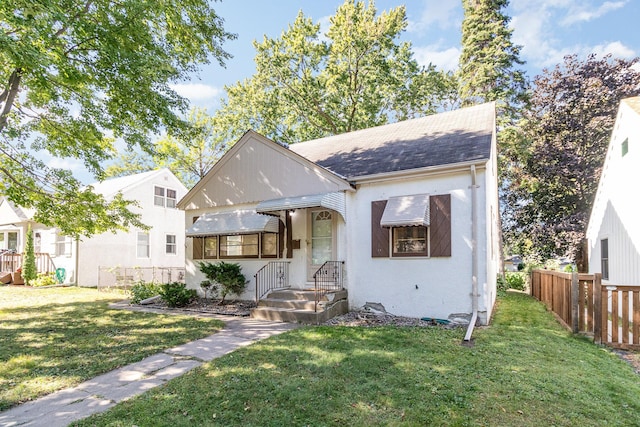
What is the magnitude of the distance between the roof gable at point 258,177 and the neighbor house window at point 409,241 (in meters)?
1.89

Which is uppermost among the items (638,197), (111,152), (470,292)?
(111,152)

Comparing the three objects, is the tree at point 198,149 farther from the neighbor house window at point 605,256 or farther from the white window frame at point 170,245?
the neighbor house window at point 605,256

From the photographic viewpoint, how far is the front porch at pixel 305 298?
8297mm

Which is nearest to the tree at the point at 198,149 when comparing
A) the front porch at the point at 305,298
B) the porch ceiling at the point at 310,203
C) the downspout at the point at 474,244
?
the porch ceiling at the point at 310,203

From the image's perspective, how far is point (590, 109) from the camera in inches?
679

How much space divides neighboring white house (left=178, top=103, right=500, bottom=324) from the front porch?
0.93 feet

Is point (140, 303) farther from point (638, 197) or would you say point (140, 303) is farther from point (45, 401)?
point (638, 197)

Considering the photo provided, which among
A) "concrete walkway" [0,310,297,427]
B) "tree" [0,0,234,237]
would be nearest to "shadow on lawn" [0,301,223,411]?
"concrete walkway" [0,310,297,427]

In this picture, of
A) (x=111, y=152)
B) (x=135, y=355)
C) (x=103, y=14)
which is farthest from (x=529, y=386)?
(x=111, y=152)

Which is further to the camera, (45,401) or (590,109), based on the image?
(590,109)

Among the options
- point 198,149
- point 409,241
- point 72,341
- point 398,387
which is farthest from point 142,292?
point 198,149

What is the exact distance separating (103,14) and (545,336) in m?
12.3

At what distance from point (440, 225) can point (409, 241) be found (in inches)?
35.4

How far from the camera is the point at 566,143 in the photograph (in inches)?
693
